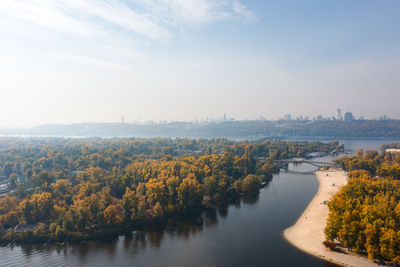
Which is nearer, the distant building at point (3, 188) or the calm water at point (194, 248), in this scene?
the calm water at point (194, 248)

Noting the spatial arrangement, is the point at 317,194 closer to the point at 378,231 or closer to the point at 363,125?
the point at 378,231

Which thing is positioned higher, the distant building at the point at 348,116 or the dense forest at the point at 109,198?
the distant building at the point at 348,116

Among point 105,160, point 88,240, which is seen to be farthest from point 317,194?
point 105,160

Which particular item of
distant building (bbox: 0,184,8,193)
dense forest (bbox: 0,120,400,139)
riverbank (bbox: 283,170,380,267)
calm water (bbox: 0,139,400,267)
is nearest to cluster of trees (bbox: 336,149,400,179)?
riverbank (bbox: 283,170,380,267)

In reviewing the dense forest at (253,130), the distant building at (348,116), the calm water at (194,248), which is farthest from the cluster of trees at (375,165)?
the distant building at (348,116)

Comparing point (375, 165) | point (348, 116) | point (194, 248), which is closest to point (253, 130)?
point (348, 116)

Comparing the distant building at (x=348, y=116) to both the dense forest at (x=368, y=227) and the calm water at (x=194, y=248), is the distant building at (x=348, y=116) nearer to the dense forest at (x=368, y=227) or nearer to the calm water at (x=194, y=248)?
the dense forest at (x=368, y=227)

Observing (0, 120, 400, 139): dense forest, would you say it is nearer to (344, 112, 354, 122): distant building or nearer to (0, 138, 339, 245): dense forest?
(344, 112, 354, 122): distant building
